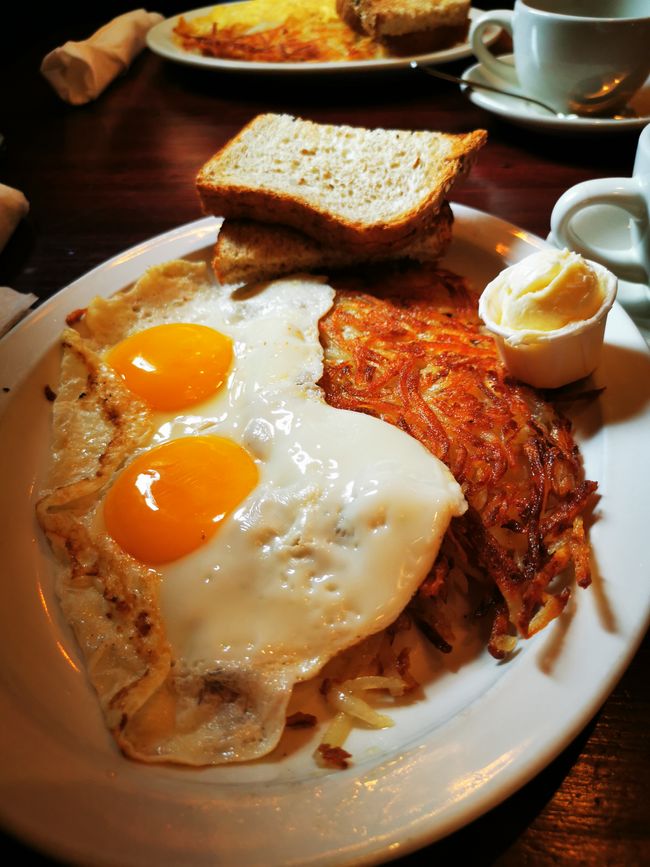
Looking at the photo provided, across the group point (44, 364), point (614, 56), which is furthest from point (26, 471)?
point (614, 56)

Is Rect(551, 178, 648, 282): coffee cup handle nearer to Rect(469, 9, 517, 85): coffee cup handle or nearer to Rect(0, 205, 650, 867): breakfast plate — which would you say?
Rect(0, 205, 650, 867): breakfast plate

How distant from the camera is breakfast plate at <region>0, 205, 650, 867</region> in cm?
100

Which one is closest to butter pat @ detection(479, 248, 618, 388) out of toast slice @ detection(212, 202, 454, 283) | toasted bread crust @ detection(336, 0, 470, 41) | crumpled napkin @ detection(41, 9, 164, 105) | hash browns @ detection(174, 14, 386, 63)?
toast slice @ detection(212, 202, 454, 283)

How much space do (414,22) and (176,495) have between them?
3.19 m

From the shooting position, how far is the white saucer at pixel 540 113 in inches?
106

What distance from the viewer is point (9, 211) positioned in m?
2.90

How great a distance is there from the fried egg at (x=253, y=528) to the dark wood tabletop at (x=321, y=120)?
1.21 feet

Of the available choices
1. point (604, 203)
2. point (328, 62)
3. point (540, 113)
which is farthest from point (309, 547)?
point (328, 62)

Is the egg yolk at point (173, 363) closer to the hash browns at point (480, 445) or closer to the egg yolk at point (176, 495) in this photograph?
the egg yolk at point (176, 495)

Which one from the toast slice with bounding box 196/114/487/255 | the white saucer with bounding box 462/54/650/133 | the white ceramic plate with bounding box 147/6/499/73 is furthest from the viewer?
the white ceramic plate with bounding box 147/6/499/73

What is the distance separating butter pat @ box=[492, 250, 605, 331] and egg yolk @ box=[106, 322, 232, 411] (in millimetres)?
873

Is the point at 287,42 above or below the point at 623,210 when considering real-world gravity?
above

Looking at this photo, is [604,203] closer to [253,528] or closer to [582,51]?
[582,51]

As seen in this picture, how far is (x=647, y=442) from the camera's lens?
4.84 feet
